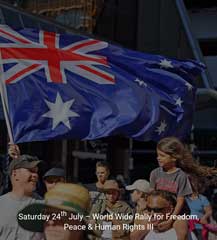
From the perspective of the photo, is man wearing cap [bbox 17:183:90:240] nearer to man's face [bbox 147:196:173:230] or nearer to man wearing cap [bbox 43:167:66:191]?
man's face [bbox 147:196:173:230]

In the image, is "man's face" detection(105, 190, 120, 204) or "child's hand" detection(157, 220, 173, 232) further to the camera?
"man's face" detection(105, 190, 120, 204)

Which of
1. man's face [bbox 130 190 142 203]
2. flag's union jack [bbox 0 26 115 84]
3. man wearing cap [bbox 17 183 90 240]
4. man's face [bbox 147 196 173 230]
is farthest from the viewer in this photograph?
flag's union jack [bbox 0 26 115 84]

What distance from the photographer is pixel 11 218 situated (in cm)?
396

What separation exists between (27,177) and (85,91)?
2.40m

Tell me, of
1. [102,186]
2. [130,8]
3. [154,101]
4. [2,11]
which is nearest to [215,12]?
[130,8]

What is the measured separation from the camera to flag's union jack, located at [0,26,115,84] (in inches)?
252

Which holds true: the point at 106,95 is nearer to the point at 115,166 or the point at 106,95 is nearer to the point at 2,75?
the point at 2,75

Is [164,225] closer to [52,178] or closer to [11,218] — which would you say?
[11,218]

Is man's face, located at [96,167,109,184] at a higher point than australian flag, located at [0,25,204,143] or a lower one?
lower

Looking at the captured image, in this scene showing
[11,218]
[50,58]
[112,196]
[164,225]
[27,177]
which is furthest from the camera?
[50,58]

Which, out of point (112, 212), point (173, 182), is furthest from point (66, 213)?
point (112, 212)

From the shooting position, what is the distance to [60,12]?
12.2 meters

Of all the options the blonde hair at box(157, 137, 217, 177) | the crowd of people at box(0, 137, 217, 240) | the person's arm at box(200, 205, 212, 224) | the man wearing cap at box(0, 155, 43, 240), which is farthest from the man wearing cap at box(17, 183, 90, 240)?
the person's arm at box(200, 205, 212, 224)

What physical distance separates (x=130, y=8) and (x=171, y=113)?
30.7 feet
